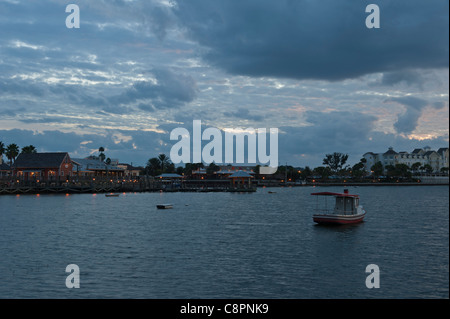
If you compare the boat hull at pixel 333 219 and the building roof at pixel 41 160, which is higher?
the building roof at pixel 41 160

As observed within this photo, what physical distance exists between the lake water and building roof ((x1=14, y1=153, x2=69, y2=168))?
317 feet

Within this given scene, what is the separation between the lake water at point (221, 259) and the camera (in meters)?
28.1

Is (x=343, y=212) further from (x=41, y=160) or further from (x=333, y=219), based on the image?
(x=41, y=160)

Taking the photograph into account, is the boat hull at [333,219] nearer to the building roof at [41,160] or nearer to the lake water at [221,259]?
the lake water at [221,259]

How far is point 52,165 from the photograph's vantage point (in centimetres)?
15400

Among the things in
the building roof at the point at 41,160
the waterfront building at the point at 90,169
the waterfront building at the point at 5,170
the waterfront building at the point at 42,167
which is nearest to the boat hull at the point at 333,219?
the waterfront building at the point at 42,167

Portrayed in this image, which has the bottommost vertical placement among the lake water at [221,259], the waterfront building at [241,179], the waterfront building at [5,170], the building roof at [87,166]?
the lake water at [221,259]

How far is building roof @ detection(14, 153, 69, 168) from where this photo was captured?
154 m

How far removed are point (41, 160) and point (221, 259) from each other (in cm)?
13877

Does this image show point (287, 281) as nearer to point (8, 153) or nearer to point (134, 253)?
point (134, 253)

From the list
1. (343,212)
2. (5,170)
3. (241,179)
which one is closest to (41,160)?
(5,170)

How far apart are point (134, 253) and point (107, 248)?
4.40m
